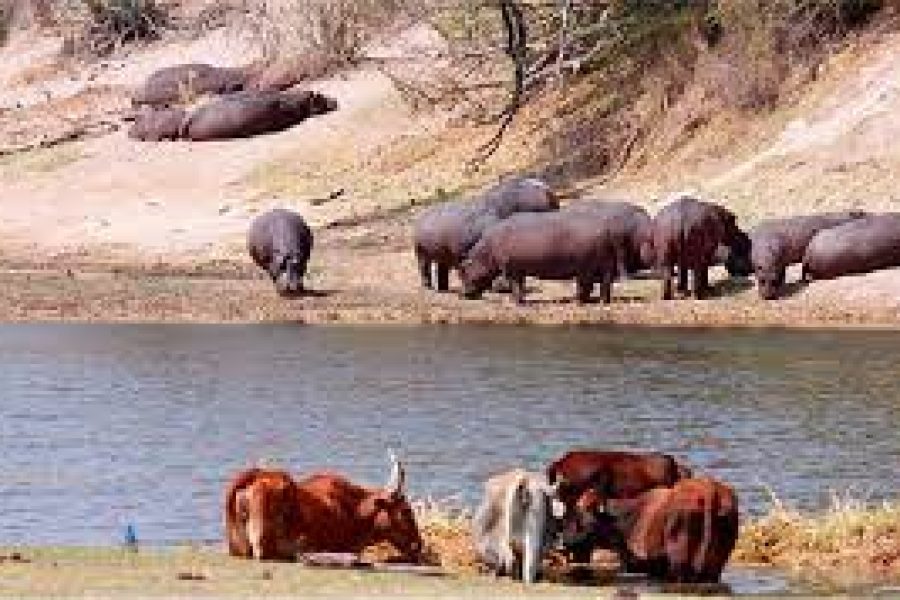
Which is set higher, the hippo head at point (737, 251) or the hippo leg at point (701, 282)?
the hippo head at point (737, 251)

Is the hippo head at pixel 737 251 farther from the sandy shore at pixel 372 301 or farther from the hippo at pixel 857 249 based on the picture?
the hippo at pixel 857 249

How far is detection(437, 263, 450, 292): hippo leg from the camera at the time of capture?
34.9 metres

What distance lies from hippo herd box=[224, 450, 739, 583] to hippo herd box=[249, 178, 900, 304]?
18.4 metres

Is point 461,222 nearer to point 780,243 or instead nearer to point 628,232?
point 628,232

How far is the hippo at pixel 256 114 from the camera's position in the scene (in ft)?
164

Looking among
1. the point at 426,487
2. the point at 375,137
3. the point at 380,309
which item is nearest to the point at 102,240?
the point at 375,137

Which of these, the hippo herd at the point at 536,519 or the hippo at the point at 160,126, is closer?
the hippo herd at the point at 536,519

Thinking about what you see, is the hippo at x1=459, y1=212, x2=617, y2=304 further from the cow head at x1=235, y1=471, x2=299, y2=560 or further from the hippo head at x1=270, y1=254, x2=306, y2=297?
the cow head at x1=235, y1=471, x2=299, y2=560

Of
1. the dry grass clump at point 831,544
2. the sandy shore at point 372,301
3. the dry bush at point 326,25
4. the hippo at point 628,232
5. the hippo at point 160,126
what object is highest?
the dry bush at point 326,25

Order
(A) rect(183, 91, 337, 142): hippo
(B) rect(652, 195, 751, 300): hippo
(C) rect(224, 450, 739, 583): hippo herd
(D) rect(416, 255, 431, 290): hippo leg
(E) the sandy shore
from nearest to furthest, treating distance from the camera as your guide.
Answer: (C) rect(224, 450, 739, 583): hippo herd → (E) the sandy shore → (B) rect(652, 195, 751, 300): hippo → (D) rect(416, 255, 431, 290): hippo leg → (A) rect(183, 91, 337, 142): hippo

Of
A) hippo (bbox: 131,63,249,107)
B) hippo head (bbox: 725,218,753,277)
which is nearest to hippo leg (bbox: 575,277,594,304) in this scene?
hippo head (bbox: 725,218,753,277)

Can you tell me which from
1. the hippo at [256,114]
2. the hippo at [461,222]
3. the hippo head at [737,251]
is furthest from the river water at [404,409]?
the hippo at [256,114]

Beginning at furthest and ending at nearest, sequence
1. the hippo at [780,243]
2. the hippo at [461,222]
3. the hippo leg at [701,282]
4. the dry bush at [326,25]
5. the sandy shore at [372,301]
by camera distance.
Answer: the dry bush at [326,25]
the hippo at [461,222]
the hippo leg at [701,282]
the hippo at [780,243]
the sandy shore at [372,301]

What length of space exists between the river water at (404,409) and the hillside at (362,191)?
1.52m
